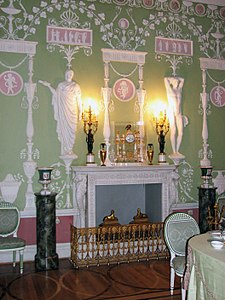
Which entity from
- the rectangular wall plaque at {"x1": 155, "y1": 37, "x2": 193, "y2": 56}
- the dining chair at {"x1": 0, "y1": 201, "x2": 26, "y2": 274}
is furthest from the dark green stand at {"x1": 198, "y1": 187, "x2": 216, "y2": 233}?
the dining chair at {"x1": 0, "y1": 201, "x2": 26, "y2": 274}

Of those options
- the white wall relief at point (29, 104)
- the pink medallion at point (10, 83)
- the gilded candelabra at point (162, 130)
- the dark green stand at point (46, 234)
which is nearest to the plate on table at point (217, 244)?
the dark green stand at point (46, 234)

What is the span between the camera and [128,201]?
654 centimetres

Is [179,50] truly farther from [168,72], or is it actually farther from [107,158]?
[107,158]

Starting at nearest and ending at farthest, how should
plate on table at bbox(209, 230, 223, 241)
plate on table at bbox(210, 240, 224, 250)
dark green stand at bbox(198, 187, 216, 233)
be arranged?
plate on table at bbox(210, 240, 224, 250) < plate on table at bbox(209, 230, 223, 241) < dark green stand at bbox(198, 187, 216, 233)

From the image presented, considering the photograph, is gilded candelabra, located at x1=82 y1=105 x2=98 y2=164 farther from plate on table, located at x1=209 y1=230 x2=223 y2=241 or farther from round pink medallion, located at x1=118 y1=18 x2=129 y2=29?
plate on table, located at x1=209 y1=230 x2=223 y2=241

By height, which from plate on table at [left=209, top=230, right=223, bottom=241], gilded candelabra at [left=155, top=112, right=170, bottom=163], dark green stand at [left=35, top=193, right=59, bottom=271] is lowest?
dark green stand at [left=35, top=193, right=59, bottom=271]

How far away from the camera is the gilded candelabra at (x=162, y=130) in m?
6.29

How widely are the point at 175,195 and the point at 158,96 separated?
174cm

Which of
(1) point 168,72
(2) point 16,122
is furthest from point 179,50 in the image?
(2) point 16,122

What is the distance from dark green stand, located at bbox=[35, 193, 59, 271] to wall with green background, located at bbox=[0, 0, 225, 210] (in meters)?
0.60

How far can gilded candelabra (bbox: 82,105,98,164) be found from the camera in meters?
5.89

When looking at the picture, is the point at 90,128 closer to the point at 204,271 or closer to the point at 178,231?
the point at 178,231

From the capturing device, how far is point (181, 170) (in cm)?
661

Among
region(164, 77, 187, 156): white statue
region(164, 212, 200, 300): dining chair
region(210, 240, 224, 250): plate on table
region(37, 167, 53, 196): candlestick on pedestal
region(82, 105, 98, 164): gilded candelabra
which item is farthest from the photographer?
region(164, 77, 187, 156): white statue
